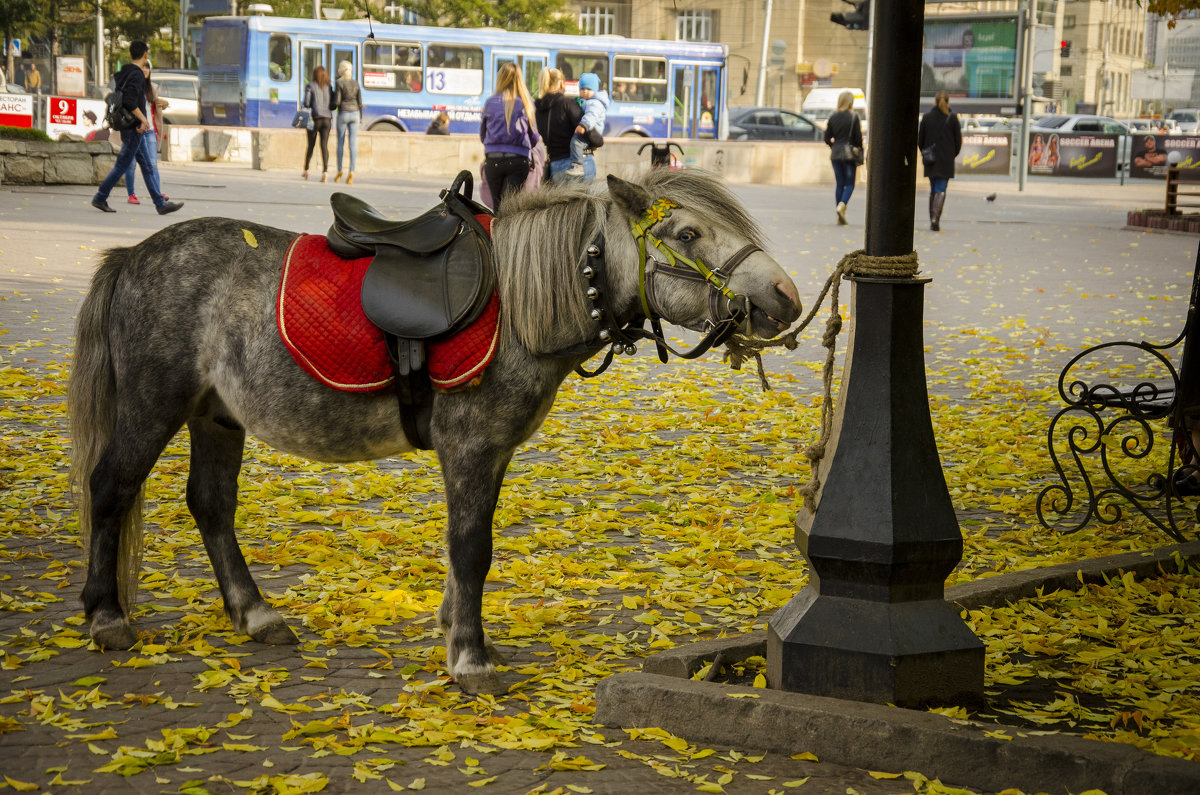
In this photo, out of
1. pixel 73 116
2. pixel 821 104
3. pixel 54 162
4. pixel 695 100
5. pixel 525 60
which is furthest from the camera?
pixel 821 104

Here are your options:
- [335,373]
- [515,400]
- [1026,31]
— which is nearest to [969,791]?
[515,400]

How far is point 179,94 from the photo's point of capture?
134 feet

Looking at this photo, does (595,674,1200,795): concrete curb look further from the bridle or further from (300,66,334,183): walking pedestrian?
(300,66,334,183): walking pedestrian

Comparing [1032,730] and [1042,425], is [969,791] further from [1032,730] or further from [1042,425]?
[1042,425]

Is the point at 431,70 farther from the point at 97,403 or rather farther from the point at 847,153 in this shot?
the point at 97,403

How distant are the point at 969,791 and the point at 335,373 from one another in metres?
2.32

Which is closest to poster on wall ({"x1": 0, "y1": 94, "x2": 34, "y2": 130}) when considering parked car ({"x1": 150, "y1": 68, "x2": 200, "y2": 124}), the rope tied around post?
parked car ({"x1": 150, "y1": 68, "x2": 200, "y2": 124})

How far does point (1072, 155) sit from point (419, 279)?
4187 cm

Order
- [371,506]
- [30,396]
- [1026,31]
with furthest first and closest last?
[1026,31] < [30,396] < [371,506]

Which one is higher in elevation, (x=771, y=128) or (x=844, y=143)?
(x=771, y=128)

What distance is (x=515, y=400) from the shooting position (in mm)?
4027

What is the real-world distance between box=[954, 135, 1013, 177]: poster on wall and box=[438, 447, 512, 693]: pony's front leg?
131ft

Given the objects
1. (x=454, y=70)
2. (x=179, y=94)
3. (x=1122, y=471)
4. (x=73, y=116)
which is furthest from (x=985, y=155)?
(x=1122, y=471)

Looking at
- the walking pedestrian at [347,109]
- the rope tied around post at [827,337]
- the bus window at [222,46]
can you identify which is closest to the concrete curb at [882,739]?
the rope tied around post at [827,337]
